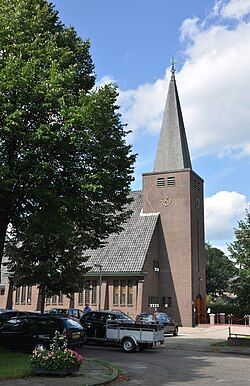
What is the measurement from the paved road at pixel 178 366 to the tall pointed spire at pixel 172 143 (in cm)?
2668

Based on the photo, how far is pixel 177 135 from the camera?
48.0 meters

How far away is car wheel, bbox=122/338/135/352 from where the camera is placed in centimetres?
2130

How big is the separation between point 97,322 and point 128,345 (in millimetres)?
3046

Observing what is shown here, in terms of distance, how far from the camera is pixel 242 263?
24.4 m

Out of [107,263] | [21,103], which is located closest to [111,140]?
[21,103]

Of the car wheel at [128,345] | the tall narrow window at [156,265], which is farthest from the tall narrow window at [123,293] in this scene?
the car wheel at [128,345]

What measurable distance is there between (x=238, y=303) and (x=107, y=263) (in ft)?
74.7

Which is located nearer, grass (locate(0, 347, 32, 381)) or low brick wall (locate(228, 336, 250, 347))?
grass (locate(0, 347, 32, 381))

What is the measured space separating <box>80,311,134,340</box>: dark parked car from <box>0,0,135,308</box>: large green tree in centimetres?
568

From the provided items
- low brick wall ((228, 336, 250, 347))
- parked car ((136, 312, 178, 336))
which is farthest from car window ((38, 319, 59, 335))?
parked car ((136, 312, 178, 336))

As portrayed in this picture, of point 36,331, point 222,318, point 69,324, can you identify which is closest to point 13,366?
point 36,331

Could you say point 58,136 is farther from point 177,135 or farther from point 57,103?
point 177,135

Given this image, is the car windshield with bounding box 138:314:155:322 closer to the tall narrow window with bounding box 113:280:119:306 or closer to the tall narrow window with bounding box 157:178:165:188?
the tall narrow window with bounding box 113:280:119:306

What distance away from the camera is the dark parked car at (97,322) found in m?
23.6
